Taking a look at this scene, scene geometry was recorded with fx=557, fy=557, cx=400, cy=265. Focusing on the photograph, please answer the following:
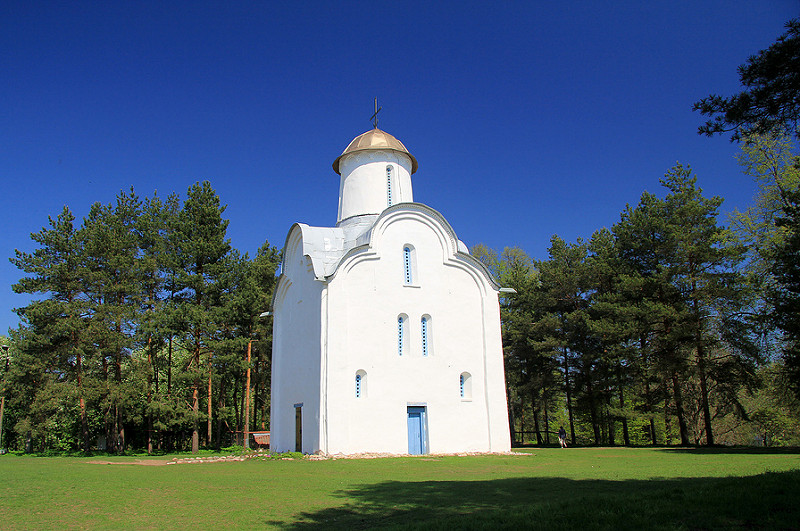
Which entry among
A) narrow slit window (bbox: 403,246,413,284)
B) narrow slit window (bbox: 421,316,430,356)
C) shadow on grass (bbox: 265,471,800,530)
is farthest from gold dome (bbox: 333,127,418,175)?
shadow on grass (bbox: 265,471,800,530)

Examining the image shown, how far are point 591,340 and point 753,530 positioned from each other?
24258 mm

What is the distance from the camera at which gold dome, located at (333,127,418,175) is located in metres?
24.4

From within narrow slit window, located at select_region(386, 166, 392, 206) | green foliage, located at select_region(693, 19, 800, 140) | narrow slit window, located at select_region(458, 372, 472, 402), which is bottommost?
narrow slit window, located at select_region(458, 372, 472, 402)

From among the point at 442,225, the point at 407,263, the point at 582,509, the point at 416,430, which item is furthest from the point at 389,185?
the point at 582,509

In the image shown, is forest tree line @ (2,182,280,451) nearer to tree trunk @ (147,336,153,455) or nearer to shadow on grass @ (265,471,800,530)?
tree trunk @ (147,336,153,455)

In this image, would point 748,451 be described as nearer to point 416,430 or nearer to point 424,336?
point 416,430

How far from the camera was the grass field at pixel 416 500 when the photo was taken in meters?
5.39

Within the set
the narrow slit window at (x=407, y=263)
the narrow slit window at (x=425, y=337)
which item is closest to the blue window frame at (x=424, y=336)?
the narrow slit window at (x=425, y=337)

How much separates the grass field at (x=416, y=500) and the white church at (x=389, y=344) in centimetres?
680

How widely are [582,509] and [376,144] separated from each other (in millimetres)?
20478

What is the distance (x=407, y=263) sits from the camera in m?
21.2

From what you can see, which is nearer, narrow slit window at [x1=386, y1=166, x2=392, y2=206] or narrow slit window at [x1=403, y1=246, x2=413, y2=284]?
narrow slit window at [x1=403, y1=246, x2=413, y2=284]

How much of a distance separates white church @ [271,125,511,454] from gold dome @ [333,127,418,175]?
315 centimetres

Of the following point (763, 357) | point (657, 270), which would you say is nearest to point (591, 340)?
point (657, 270)
